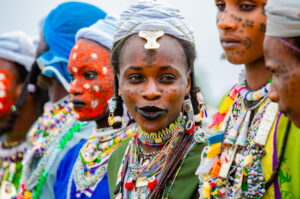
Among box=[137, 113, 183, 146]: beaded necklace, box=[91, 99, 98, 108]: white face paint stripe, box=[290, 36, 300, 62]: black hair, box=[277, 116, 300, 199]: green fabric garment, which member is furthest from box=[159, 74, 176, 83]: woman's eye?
box=[91, 99, 98, 108]: white face paint stripe

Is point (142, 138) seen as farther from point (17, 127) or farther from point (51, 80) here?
point (17, 127)

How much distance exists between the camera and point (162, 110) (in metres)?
3.02

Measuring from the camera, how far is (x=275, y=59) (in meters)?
2.10

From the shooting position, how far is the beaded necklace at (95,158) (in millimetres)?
3951

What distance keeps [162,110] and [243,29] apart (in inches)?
31.4

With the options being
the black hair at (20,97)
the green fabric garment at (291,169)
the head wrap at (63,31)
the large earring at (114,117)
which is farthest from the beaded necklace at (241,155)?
the black hair at (20,97)

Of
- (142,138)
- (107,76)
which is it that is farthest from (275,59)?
(107,76)

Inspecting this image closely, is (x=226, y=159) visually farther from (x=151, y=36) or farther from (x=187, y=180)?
(x=151, y=36)

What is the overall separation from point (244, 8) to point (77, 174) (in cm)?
227

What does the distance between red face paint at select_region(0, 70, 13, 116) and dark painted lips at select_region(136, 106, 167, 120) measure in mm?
3211

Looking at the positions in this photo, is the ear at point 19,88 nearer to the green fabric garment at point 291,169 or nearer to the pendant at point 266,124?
the pendant at point 266,124

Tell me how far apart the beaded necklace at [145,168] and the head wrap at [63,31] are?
211 cm

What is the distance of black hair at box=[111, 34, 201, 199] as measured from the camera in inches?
117

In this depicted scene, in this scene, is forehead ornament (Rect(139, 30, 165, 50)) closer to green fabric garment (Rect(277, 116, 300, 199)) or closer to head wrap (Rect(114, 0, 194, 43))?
head wrap (Rect(114, 0, 194, 43))
